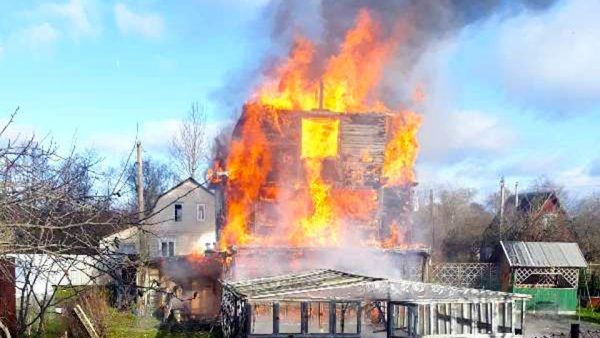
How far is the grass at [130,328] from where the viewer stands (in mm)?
18828

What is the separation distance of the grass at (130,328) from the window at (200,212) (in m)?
21.8

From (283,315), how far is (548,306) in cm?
1322

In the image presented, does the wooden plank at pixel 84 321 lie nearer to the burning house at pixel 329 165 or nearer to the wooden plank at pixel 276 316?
the wooden plank at pixel 276 316

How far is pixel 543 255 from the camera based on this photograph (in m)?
27.3

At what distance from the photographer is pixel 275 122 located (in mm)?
26812

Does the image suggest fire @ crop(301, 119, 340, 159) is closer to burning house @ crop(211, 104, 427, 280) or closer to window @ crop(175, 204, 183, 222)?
burning house @ crop(211, 104, 427, 280)

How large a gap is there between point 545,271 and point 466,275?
150 inches

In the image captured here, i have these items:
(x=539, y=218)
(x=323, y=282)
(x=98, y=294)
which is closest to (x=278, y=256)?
(x=98, y=294)

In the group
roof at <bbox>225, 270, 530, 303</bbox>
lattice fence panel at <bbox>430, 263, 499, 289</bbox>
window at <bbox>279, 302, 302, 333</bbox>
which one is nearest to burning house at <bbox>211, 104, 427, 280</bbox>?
lattice fence panel at <bbox>430, 263, 499, 289</bbox>

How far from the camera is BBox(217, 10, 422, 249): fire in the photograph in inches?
1054

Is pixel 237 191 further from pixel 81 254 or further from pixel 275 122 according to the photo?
pixel 81 254

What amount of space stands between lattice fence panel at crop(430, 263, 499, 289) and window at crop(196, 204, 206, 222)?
20645 mm

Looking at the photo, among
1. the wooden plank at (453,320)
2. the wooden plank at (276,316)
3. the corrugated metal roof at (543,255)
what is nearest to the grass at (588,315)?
the corrugated metal roof at (543,255)

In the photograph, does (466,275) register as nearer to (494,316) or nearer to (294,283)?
(494,316)
